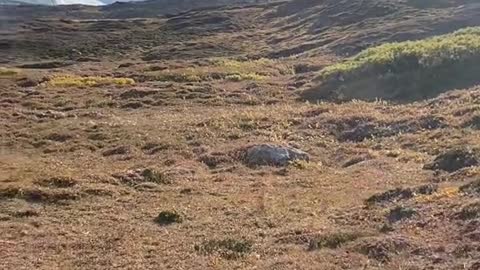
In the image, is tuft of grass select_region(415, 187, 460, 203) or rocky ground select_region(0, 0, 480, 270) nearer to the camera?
rocky ground select_region(0, 0, 480, 270)

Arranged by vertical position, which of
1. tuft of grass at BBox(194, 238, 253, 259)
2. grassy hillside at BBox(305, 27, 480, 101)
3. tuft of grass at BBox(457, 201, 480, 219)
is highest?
tuft of grass at BBox(457, 201, 480, 219)

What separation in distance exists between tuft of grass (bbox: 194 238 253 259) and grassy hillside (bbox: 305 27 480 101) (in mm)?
27847

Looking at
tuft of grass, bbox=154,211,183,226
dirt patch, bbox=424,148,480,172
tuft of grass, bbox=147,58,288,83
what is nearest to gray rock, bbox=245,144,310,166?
dirt patch, bbox=424,148,480,172

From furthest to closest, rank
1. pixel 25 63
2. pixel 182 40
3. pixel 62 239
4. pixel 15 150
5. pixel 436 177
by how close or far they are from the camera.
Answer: pixel 182 40 < pixel 25 63 < pixel 15 150 < pixel 436 177 < pixel 62 239

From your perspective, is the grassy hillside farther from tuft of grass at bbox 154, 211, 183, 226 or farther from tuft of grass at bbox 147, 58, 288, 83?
tuft of grass at bbox 154, 211, 183, 226

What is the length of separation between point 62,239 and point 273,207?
642 centimetres

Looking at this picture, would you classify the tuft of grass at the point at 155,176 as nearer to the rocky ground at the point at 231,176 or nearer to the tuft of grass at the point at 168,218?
the rocky ground at the point at 231,176

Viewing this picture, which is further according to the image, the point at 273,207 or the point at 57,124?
the point at 57,124

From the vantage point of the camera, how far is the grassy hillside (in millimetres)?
46375

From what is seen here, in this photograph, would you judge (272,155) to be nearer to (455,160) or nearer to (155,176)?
(155,176)

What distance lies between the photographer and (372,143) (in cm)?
3369

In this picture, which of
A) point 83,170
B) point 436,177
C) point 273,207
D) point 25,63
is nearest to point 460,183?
point 436,177

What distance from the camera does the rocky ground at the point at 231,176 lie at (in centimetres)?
1825

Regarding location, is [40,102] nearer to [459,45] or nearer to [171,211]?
[459,45]
